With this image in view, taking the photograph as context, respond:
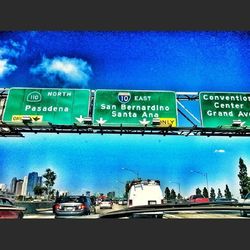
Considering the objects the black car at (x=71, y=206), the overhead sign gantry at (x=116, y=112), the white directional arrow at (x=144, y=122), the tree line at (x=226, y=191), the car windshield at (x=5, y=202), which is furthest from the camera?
the tree line at (x=226, y=191)

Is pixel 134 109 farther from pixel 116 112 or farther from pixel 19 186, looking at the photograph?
pixel 19 186

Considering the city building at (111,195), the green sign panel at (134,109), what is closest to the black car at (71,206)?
the city building at (111,195)

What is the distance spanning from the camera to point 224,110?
803 inches

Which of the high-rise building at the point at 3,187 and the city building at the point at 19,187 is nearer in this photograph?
the high-rise building at the point at 3,187

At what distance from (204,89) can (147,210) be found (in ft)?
26.4

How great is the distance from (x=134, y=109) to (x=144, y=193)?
4.16 m

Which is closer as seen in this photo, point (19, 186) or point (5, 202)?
point (5, 202)

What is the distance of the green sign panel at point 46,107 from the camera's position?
2014 cm

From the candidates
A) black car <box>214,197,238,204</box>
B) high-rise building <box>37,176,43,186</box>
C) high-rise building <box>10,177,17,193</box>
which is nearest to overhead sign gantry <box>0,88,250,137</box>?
high-rise building <box>37,176,43,186</box>

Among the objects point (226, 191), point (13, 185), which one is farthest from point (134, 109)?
point (13, 185)

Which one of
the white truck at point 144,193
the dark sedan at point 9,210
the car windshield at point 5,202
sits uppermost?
the white truck at point 144,193

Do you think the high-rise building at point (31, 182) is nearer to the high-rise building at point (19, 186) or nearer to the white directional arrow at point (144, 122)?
the high-rise building at point (19, 186)

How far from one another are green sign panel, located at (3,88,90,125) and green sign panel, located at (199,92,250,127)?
604 centimetres

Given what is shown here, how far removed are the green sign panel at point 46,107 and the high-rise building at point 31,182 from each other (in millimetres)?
2832
